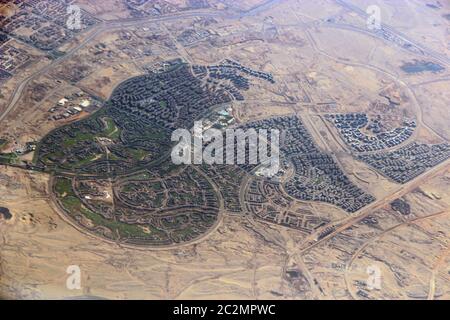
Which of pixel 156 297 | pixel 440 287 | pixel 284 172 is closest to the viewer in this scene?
pixel 156 297

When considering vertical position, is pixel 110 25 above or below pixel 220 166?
above

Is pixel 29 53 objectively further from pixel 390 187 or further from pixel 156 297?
pixel 390 187

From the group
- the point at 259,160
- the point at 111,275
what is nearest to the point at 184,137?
the point at 259,160

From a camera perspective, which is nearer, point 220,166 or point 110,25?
point 220,166

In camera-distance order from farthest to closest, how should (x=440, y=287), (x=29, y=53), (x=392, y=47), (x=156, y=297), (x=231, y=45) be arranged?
1. (x=392, y=47)
2. (x=231, y=45)
3. (x=29, y=53)
4. (x=440, y=287)
5. (x=156, y=297)

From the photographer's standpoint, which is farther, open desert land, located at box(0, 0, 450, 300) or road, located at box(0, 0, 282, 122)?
road, located at box(0, 0, 282, 122)

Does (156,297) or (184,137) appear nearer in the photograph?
(156,297)

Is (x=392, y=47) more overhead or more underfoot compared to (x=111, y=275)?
Result: more overhead

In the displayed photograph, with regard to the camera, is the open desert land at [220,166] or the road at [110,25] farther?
the road at [110,25]
